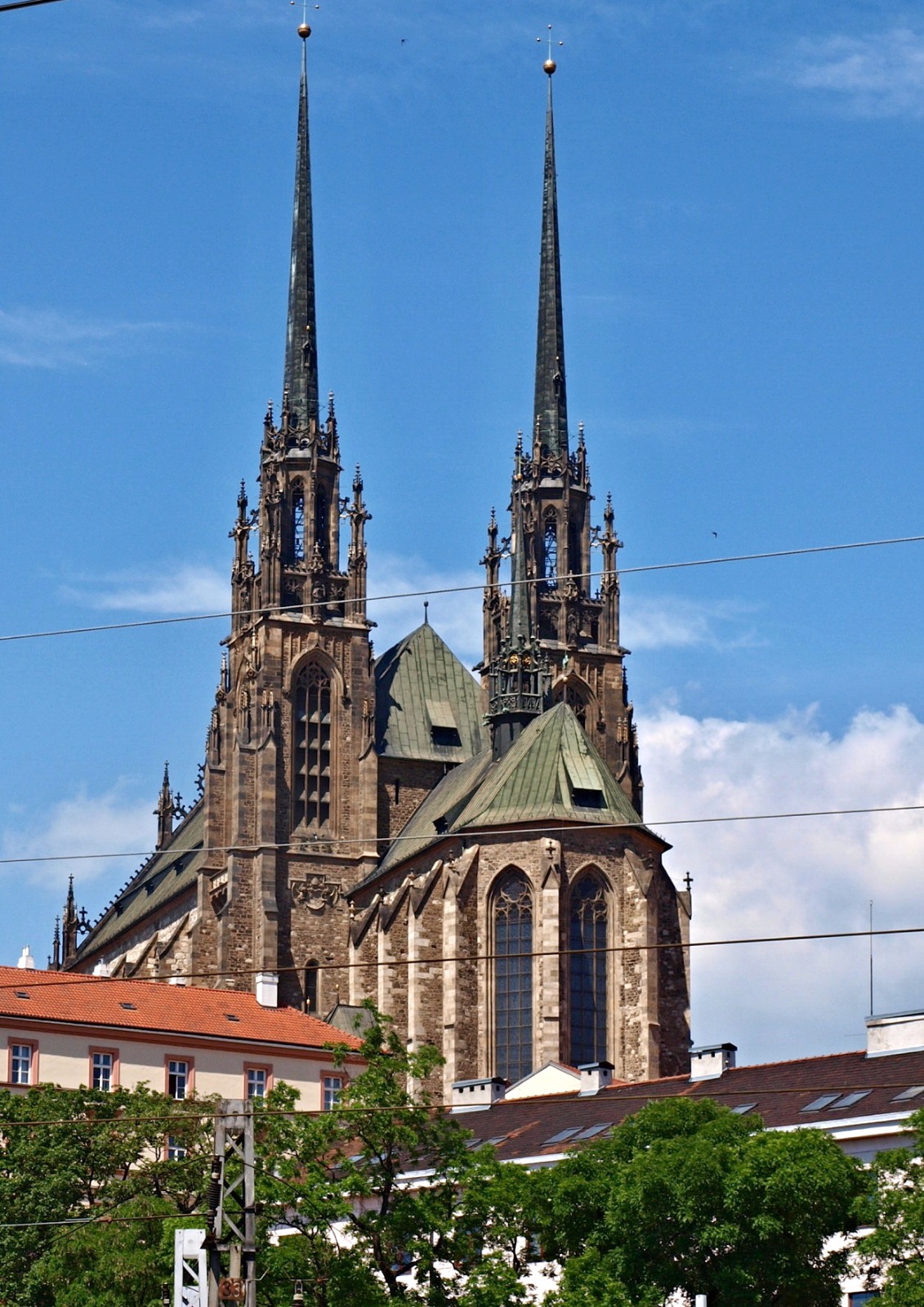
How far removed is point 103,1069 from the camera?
65188mm

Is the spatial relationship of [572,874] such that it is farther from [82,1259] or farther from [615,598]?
[82,1259]

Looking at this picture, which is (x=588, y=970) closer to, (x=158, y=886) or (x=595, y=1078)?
(x=595, y=1078)

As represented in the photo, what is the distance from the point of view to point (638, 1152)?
46281 mm

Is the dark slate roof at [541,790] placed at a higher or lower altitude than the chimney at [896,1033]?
higher

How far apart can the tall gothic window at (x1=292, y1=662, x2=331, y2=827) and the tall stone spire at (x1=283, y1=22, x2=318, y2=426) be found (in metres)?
9.89

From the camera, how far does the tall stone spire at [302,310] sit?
10212 centimetres

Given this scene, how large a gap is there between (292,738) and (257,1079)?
29.9 m

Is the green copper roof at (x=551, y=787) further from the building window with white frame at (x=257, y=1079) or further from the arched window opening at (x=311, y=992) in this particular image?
the building window with white frame at (x=257, y=1079)

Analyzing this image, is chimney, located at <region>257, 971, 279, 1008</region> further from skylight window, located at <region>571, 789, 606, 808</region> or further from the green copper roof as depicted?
skylight window, located at <region>571, 789, 606, 808</region>

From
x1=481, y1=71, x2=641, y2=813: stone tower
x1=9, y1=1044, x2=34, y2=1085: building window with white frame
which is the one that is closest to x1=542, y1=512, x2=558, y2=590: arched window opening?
x1=481, y1=71, x2=641, y2=813: stone tower

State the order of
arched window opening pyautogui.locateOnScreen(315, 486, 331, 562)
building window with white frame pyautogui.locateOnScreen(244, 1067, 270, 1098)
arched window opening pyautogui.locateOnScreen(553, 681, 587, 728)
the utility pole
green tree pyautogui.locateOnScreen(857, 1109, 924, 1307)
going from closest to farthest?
the utility pole → green tree pyautogui.locateOnScreen(857, 1109, 924, 1307) → building window with white frame pyautogui.locateOnScreen(244, 1067, 270, 1098) → arched window opening pyautogui.locateOnScreen(315, 486, 331, 562) → arched window opening pyautogui.locateOnScreen(553, 681, 587, 728)

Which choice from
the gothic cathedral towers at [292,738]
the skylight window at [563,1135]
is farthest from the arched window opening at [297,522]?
the skylight window at [563,1135]

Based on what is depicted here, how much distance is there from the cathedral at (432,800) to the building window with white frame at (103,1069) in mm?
11365

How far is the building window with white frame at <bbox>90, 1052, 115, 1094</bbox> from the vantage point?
64.9 metres
